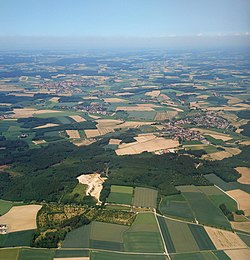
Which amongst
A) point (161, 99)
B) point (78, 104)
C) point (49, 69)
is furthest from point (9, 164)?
point (49, 69)

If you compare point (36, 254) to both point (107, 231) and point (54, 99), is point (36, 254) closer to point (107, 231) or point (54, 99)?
point (107, 231)

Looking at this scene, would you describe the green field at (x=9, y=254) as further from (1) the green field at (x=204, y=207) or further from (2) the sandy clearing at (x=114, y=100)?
(2) the sandy clearing at (x=114, y=100)

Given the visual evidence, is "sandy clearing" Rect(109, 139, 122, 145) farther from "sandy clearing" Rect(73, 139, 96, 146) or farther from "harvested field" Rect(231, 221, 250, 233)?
"harvested field" Rect(231, 221, 250, 233)

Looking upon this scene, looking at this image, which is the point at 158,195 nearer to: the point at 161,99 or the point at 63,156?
the point at 63,156

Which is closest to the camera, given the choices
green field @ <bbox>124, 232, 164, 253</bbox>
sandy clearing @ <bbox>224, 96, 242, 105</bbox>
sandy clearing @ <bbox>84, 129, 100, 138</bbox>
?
green field @ <bbox>124, 232, 164, 253</bbox>

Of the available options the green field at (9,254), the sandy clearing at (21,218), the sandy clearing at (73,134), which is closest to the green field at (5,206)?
the sandy clearing at (21,218)

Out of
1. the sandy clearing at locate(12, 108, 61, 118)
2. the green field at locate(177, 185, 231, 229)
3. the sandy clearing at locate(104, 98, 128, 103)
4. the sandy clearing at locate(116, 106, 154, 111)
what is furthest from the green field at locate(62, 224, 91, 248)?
the sandy clearing at locate(104, 98, 128, 103)
